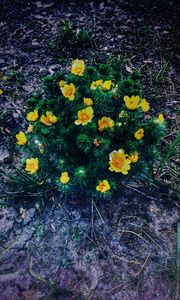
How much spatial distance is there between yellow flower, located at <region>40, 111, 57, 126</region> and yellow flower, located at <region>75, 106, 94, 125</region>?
0.47 ft

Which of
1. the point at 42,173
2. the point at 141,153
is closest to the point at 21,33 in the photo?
the point at 42,173

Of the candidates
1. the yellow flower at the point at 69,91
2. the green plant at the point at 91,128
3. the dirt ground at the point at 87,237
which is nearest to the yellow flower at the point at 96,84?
the green plant at the point at 91,128

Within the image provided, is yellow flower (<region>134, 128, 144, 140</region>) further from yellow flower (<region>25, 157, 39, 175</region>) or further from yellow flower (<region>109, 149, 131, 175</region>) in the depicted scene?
yellow flower (<region>25, 157, 39, 175</region>)

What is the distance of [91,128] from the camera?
1935mm

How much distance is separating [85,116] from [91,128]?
85mm

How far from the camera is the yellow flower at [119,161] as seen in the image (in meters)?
1.97

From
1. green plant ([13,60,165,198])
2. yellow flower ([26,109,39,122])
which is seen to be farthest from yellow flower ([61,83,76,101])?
yellow flower ([26,109,39,122])

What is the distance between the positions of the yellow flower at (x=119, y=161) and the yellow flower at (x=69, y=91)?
1.42ft

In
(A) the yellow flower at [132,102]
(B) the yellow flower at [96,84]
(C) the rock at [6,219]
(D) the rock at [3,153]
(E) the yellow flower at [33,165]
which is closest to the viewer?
(A) the yellow flower at [132,102]

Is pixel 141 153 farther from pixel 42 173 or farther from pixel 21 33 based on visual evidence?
pixel 21 33

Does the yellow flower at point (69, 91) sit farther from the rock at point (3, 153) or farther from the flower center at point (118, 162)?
the rock at point (3, 153)

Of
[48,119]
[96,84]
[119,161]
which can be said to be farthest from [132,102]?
[48,119]

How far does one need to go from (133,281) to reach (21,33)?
2.92 metres

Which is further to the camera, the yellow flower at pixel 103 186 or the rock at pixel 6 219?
the rock at pixel 6 219
